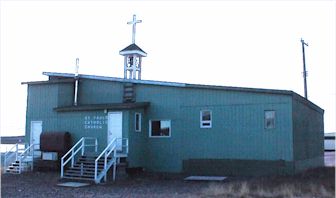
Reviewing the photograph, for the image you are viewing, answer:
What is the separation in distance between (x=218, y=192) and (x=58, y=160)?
37.4 feet

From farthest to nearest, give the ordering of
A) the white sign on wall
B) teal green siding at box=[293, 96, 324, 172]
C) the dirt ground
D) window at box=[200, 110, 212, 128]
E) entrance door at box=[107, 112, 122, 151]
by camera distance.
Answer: the white sign on wall → entrance door at box=[107, 112, 122, 151] → window at box=[200, 110, 212, 128] → teal green siding at box=[293, 96, 324, 172] → the dirt ground

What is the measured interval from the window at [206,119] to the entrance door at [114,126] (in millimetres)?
4219

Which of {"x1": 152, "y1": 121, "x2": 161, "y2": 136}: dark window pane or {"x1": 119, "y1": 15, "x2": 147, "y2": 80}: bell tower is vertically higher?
{"x1": 119, "y1": 15, "x2": 147, "y2": 80}: bell tower

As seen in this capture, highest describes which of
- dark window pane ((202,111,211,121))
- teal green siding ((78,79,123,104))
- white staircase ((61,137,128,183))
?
teal green siding ((78,79,123,104))

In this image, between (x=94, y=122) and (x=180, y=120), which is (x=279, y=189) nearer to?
(x=180, y=120)

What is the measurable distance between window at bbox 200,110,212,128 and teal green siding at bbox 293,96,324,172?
4.08 meters

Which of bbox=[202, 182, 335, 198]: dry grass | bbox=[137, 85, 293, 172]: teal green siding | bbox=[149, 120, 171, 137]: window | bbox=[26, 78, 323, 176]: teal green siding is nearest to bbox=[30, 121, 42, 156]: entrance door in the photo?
bbox=[26, 78, 323, 176]: teal green siding

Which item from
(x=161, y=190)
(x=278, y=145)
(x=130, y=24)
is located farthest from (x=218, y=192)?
(x=130, y=24)

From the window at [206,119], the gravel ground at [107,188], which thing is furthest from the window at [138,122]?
the window at [206,119]

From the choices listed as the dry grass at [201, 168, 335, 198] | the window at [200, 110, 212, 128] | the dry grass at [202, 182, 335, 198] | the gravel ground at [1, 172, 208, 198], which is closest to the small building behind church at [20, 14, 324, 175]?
the window at [200, 110, 212, 128]

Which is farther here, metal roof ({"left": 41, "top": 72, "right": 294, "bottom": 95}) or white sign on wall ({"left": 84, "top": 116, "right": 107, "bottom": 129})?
white sign on wall ({"left": 84, "top": 116, "right": 107, "bottom": 129})

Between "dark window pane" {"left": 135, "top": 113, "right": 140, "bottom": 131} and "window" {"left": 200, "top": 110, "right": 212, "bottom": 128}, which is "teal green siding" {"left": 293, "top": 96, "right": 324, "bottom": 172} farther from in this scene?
"dark window pane" {"left": 135, "top": 113, "right": 140, "bottom": 131}

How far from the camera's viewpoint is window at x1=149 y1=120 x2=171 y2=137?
2361 centimetres

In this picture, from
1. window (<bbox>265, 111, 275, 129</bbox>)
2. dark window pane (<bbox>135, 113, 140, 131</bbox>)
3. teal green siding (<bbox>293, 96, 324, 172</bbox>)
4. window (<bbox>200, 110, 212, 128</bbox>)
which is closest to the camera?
window (<bbox>265, 111, 275, 129</bbox>)
